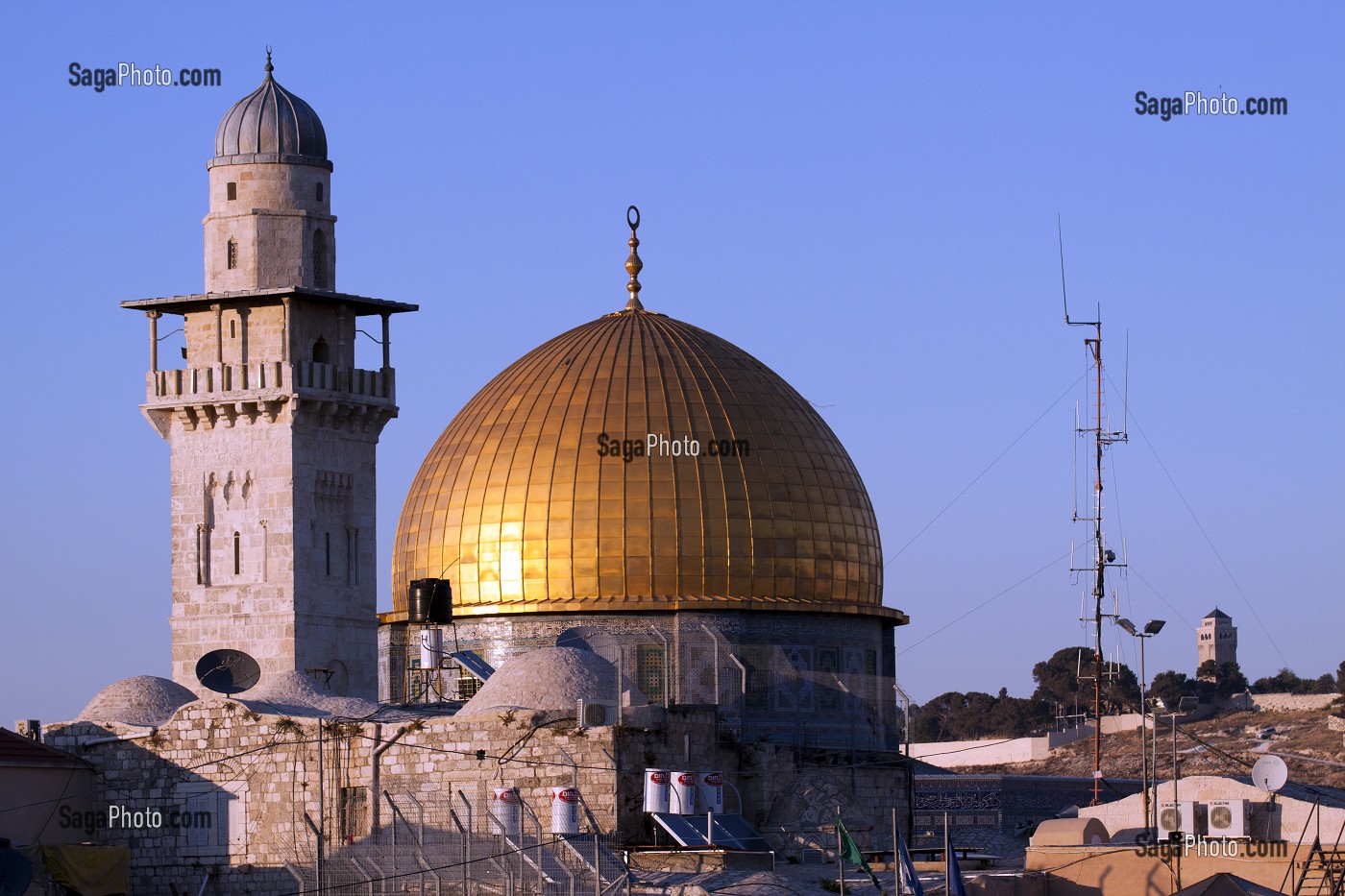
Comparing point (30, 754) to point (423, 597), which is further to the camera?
point (423, 597)

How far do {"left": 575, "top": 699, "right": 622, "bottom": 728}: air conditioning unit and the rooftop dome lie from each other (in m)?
11.0

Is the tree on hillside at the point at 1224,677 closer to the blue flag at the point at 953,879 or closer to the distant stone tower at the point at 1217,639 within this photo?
the distant stone tower at the point at 1217,639

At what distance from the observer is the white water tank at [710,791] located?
36.3 m

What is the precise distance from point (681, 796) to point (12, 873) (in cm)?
868

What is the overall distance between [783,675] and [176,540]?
9.92m

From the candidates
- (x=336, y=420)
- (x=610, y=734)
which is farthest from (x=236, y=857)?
(x=336, y=420)

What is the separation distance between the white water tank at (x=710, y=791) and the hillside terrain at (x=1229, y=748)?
35254mm

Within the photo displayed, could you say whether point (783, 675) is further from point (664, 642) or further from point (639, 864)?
point (639, 864)

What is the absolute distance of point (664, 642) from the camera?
141ft

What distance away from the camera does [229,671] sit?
40.9 meters

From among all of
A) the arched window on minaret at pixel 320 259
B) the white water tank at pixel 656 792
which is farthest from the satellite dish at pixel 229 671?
the white water tank at pixel 656 792

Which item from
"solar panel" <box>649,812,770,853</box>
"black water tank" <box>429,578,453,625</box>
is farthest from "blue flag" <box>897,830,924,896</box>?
"black water tank" <box>429,578,453,625</box>

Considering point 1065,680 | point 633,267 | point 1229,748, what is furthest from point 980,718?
point 633,267

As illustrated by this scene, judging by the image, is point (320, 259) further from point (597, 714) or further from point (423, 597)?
point (597, 714)
